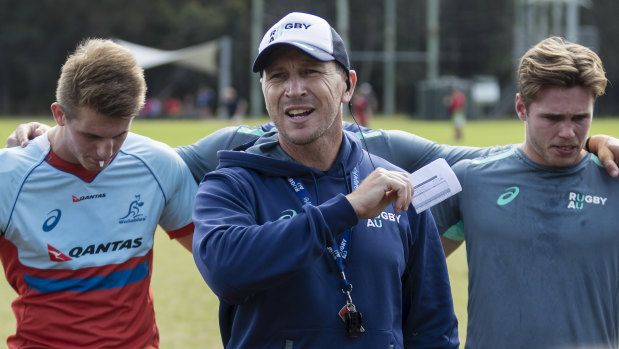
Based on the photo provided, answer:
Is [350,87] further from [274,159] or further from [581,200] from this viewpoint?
[581,200]

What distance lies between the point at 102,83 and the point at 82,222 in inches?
26.1

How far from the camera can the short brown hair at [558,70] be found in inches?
152

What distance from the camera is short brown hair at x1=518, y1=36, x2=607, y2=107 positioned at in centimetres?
386

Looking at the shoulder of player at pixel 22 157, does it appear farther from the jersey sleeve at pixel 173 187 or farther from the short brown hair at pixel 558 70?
the short brown hair at pixel 558 70

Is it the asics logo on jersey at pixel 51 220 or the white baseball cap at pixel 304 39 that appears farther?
the asics logo on jersey at pixel 51 220

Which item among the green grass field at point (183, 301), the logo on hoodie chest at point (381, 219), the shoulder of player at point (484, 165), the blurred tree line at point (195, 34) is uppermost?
the logo on hoodie chest at point (381, 219)

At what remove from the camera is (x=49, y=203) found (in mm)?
3908

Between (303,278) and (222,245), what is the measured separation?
0.33 meters

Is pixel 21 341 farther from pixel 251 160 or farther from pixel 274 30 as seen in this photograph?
pixel 274 30

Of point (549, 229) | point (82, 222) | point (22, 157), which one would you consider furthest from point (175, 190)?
point (549, 229)

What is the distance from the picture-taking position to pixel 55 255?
3861 mm

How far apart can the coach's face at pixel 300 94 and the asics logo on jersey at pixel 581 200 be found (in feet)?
4.69

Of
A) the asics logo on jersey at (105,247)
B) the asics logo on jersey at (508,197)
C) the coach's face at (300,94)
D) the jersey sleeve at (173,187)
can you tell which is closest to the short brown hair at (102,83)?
the jersey sleeve at (173,187)

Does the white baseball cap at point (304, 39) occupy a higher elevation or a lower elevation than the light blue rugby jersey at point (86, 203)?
higher
